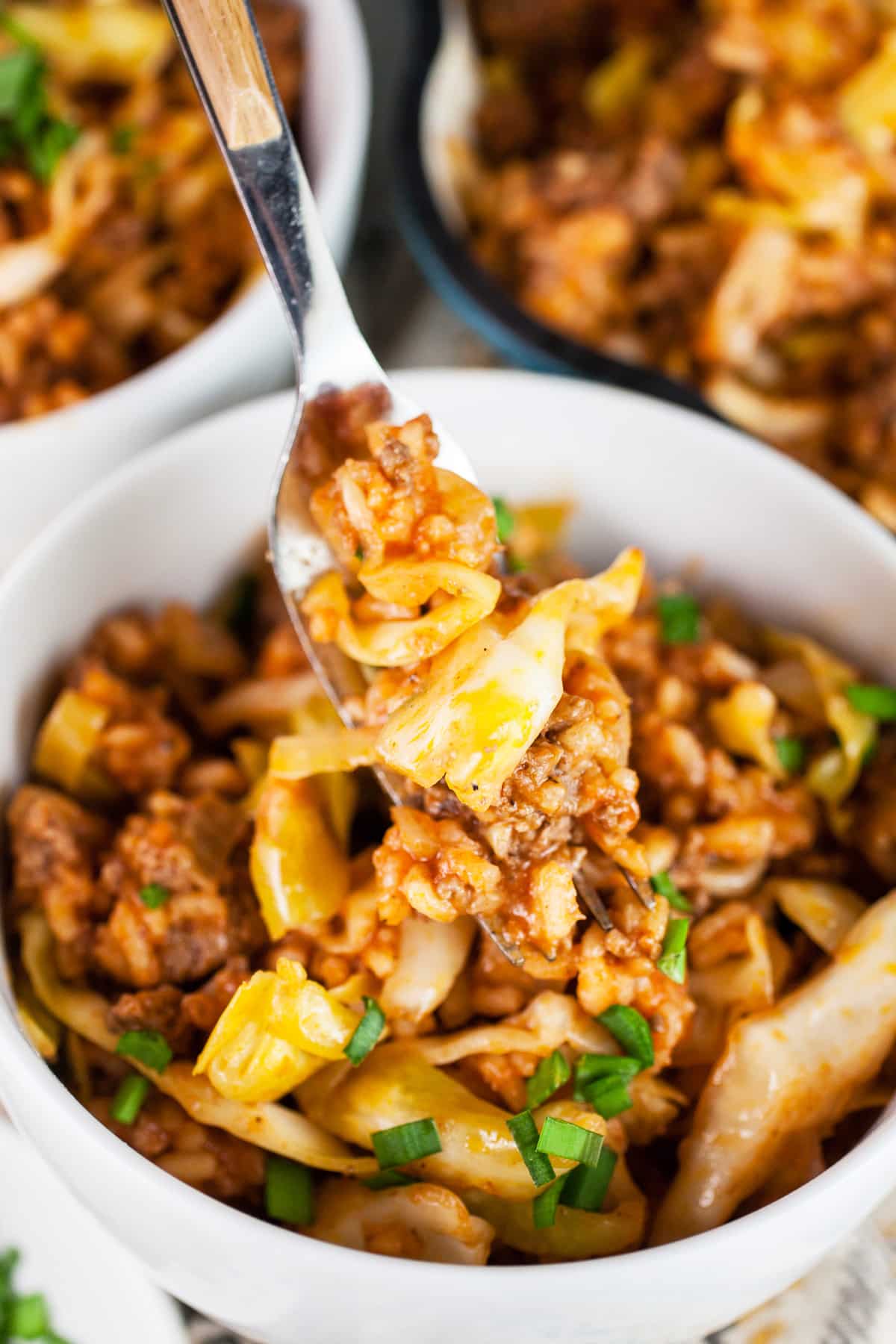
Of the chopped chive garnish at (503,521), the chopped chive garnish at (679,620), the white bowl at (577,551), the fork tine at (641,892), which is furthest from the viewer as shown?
the chopped chive garnish at (679,620)

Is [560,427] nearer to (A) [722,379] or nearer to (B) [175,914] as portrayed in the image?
(A) [722,379]

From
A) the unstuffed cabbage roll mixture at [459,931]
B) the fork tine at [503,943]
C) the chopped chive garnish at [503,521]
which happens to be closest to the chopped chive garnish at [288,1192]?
the unstuffed cabbage roll mixture at [459,931]

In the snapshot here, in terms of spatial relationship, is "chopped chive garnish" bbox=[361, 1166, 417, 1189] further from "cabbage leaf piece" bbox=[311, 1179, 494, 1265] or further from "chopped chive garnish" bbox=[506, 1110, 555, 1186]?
"chopped chive garnish" bbox=[506, 1110, 555, 1186]

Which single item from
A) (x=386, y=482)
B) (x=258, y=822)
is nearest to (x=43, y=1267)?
(x=258, y=822)

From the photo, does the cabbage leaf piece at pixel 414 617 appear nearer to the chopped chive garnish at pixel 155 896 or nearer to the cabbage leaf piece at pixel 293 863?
the cabbage leaf piece at pixel 293 863

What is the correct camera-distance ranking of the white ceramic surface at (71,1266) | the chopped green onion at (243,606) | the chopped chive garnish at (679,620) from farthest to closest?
the chopped green onion at (243,606)
the chopped chive garnish at (679,620)
the white ceramic surface at (71,1266)
